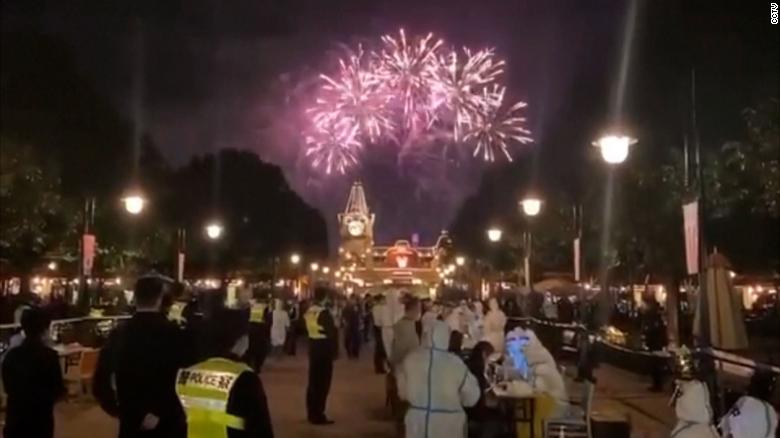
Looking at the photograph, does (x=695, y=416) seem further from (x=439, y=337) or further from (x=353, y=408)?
(x=353, y=408)

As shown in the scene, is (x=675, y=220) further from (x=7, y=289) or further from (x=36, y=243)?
(x=7, y=289)

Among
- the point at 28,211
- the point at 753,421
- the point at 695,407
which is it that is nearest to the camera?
the point at 695,407

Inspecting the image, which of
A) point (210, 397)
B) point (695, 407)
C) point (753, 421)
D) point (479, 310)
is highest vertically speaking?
point (479, 310)

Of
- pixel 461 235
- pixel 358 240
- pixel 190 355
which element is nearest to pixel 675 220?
pixel 190 355

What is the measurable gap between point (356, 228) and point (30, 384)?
143 m

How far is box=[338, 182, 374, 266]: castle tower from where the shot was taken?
462 ft

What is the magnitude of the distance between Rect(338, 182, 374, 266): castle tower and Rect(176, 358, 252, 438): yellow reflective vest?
423 feet

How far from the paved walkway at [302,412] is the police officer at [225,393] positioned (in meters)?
8.50

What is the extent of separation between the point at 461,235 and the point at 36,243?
157 feet

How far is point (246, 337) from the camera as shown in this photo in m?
5.95

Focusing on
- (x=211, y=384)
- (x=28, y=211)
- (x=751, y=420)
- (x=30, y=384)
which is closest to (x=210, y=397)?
(x=211, y=384)

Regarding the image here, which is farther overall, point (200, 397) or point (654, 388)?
point (654, 388)

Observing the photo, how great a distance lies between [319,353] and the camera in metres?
15.3

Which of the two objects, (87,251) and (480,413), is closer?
(480,413)
